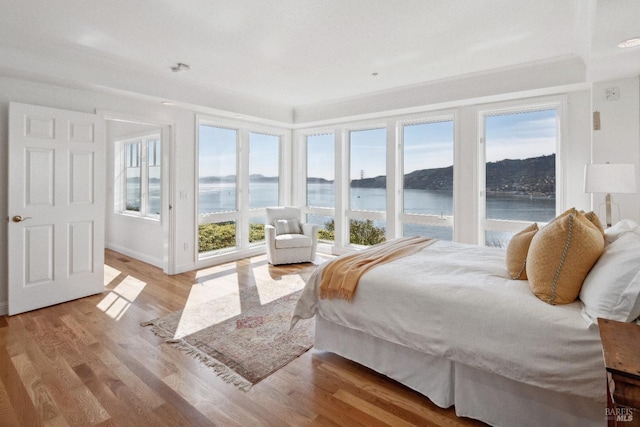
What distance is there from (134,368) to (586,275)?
285 centimetres

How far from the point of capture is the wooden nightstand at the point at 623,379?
0.93 meters

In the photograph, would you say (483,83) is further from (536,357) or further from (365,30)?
(536,357)

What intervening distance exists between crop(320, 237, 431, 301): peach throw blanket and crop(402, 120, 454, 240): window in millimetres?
2286

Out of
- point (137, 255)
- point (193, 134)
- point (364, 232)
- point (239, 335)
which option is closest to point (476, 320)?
point (239, 335)

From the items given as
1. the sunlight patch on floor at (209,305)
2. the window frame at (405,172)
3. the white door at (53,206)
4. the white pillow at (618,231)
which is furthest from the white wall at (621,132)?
the white door at (53,206)

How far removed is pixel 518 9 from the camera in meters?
2.56

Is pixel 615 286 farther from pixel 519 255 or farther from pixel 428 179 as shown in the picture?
pixel 428 179

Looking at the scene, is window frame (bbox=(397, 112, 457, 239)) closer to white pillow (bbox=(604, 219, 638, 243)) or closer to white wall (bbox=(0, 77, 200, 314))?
white pillow (bbox=(604, 219, 638, 243))

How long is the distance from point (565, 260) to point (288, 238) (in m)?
3.94

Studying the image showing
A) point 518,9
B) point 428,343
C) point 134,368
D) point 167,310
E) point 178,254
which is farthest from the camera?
point 178,254

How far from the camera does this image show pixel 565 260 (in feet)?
5.63

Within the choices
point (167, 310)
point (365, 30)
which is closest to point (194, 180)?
point (167, 310)

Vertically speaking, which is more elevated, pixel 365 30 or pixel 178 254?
pixel 365 30

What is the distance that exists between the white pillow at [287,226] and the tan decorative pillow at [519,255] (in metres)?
3.82
